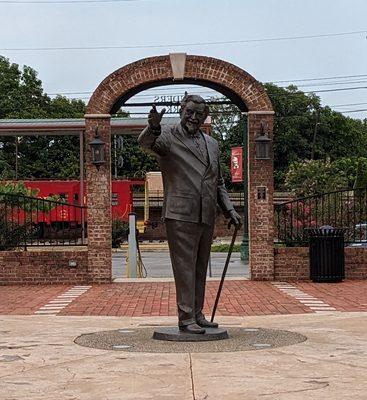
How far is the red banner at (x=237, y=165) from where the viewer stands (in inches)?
1066

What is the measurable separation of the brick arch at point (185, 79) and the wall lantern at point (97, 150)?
60cm

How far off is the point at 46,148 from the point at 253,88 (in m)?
40.8

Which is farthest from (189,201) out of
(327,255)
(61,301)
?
(327,255)

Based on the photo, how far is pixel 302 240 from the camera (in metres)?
18.7

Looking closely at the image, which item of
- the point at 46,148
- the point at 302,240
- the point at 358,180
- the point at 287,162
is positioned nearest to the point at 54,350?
the point at 302,240

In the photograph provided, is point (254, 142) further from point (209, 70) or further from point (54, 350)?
point (54, 350)

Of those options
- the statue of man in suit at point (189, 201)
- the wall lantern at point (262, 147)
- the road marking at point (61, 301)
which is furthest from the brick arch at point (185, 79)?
the statue of man in suit at point (189, 201)

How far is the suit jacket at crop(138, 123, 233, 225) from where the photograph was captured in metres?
8.54

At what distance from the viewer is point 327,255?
16969mm

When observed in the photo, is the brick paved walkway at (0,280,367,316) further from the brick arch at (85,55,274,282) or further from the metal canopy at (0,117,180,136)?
the metal canopy at (0,117,180,136)

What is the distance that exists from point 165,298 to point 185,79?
5.38 m

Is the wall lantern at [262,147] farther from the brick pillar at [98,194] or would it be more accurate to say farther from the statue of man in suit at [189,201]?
the statue of man in suit at [189,201]

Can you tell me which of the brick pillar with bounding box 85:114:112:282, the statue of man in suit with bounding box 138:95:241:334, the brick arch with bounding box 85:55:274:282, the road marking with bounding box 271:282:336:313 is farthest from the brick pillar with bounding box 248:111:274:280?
the statue of man in suit with bounding box 138:95:241:334

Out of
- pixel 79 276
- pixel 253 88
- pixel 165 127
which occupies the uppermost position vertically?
pixel 253 88
